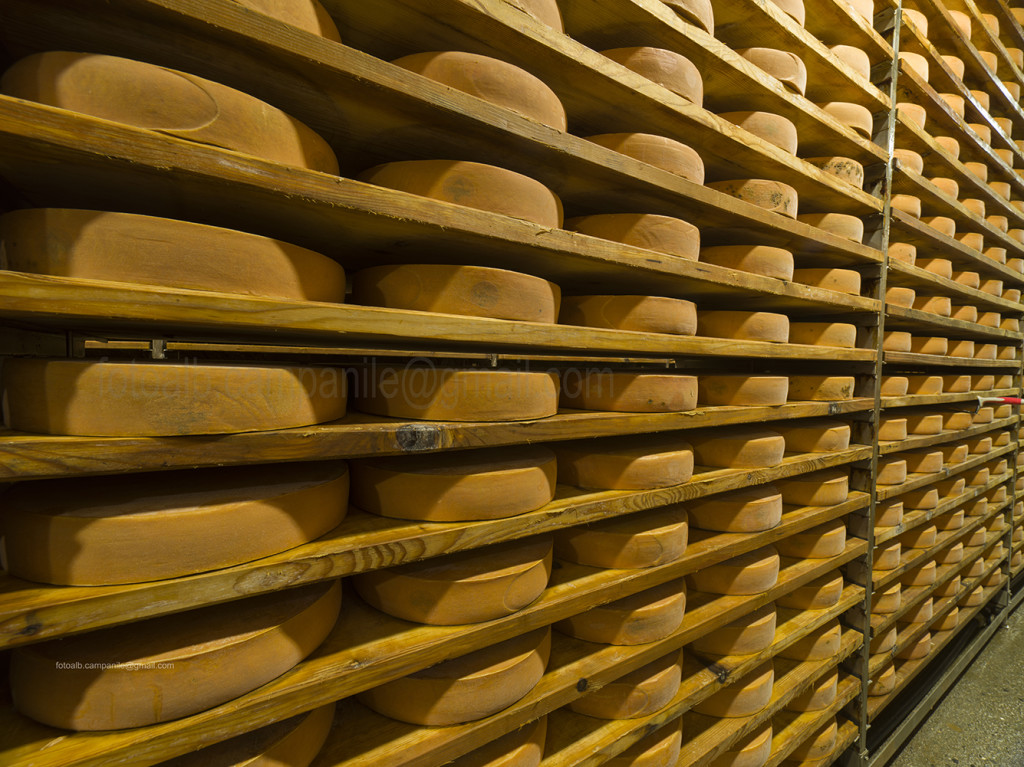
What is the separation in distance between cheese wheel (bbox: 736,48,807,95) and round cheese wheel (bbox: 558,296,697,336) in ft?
2.81

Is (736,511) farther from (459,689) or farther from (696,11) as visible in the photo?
(696,11)

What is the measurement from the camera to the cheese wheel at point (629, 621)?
1.22m

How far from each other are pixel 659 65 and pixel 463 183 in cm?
66

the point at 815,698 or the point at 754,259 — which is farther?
the point at 815,698

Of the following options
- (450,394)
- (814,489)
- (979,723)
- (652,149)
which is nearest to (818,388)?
(814,489)

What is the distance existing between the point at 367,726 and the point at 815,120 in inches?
83.0

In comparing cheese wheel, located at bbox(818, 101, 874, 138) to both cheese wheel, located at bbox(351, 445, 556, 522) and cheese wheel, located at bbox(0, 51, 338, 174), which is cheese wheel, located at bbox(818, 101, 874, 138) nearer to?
cheese wheel, located at bbox(351, 445, 556, 522)

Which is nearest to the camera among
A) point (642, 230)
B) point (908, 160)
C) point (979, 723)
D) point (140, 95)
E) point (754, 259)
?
point (140, 95)

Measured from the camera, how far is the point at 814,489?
5.76 ft

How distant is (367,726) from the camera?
0.96m

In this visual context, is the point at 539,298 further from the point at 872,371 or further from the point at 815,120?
the point at 872,371

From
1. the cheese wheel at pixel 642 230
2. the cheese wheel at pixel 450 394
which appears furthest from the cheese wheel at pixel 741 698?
the cheese wheel at pixel 642 230

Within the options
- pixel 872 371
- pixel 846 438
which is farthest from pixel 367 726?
pixel 872 371

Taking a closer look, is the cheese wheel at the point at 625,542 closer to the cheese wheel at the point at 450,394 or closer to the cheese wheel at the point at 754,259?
the cheese wheel at the point at 450,394
